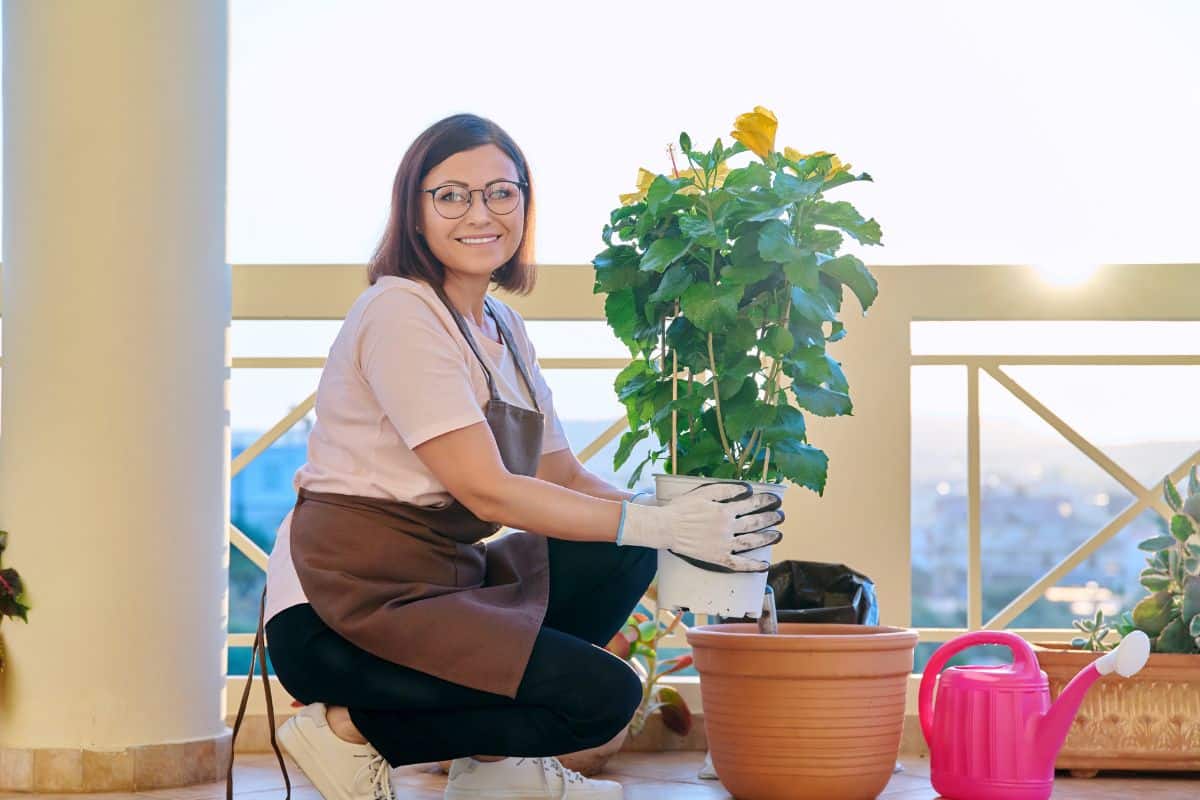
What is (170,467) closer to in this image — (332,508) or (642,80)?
(332,508)

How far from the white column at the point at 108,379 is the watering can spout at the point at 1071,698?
48.7 inches

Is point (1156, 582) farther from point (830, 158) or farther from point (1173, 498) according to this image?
point (830, 158)

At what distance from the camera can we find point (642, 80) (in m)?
6.35

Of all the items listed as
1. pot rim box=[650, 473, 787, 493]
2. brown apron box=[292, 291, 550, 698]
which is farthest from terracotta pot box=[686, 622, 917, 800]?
brown apron box=[292, 291, 550, 698]

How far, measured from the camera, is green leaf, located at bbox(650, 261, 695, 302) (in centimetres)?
176

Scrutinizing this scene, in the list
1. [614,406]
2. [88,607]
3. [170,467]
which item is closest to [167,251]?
[170,467]

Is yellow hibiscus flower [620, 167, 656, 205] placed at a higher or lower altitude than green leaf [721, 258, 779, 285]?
higher

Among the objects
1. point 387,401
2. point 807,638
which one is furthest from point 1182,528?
point 387,401

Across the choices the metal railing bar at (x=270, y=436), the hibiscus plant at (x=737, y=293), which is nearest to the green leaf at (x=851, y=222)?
the hibiscus plant at (x=737, y=293)

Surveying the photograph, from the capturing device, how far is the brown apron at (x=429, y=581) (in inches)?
64.1

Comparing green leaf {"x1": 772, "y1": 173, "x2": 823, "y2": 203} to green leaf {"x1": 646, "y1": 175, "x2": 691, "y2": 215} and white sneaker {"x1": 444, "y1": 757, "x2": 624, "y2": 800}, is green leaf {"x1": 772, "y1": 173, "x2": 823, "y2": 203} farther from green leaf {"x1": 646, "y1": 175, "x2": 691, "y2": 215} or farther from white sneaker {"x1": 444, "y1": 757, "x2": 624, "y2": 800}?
white sneaker {"x1": 444, "y1": 757, "x2": 624, "y2": 800}

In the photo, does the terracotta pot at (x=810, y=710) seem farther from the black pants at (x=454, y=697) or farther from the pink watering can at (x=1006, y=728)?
the black pants at (x=454, y=697)

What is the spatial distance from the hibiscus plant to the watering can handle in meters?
0.40

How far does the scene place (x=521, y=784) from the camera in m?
1.87
